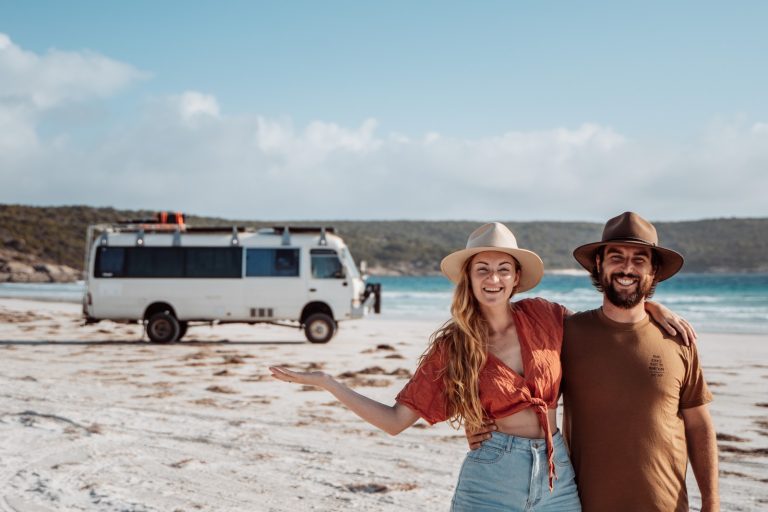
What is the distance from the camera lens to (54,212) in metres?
→ 83.4

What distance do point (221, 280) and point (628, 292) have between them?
14471 mm

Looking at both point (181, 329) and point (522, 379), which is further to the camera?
point (181, 329)

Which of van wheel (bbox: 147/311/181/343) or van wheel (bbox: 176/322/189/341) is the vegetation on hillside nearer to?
van wheel (bbox: 176/322/189/341)

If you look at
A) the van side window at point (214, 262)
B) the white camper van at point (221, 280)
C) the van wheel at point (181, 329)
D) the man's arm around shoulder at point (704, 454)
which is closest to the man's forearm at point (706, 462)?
the man's arm around shoulder at point (704, 454)

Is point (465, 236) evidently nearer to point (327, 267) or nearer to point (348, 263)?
point (348, 263)

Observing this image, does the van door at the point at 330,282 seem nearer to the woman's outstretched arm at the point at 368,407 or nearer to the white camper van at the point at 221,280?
the white camper van at the point at 221,280

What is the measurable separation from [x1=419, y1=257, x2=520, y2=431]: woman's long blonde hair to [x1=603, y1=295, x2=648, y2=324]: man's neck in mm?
493

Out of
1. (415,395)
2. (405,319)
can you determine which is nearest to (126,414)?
(415,395)

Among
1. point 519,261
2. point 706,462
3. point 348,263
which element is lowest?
point 706,462

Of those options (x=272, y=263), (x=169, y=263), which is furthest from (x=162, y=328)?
(x=272, y=263)

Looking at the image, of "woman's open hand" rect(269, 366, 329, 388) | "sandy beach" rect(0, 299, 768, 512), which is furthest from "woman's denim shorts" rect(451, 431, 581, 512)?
"sandy beach" rect(0, 299, 768, 512)

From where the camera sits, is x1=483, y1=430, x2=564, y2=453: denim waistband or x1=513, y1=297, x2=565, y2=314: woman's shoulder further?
x1=513, y1=297, x2=565, y2=314: woman's shoulder

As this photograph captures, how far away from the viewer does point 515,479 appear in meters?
2.73

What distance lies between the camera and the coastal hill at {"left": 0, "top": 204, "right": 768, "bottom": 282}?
68.9 metres
